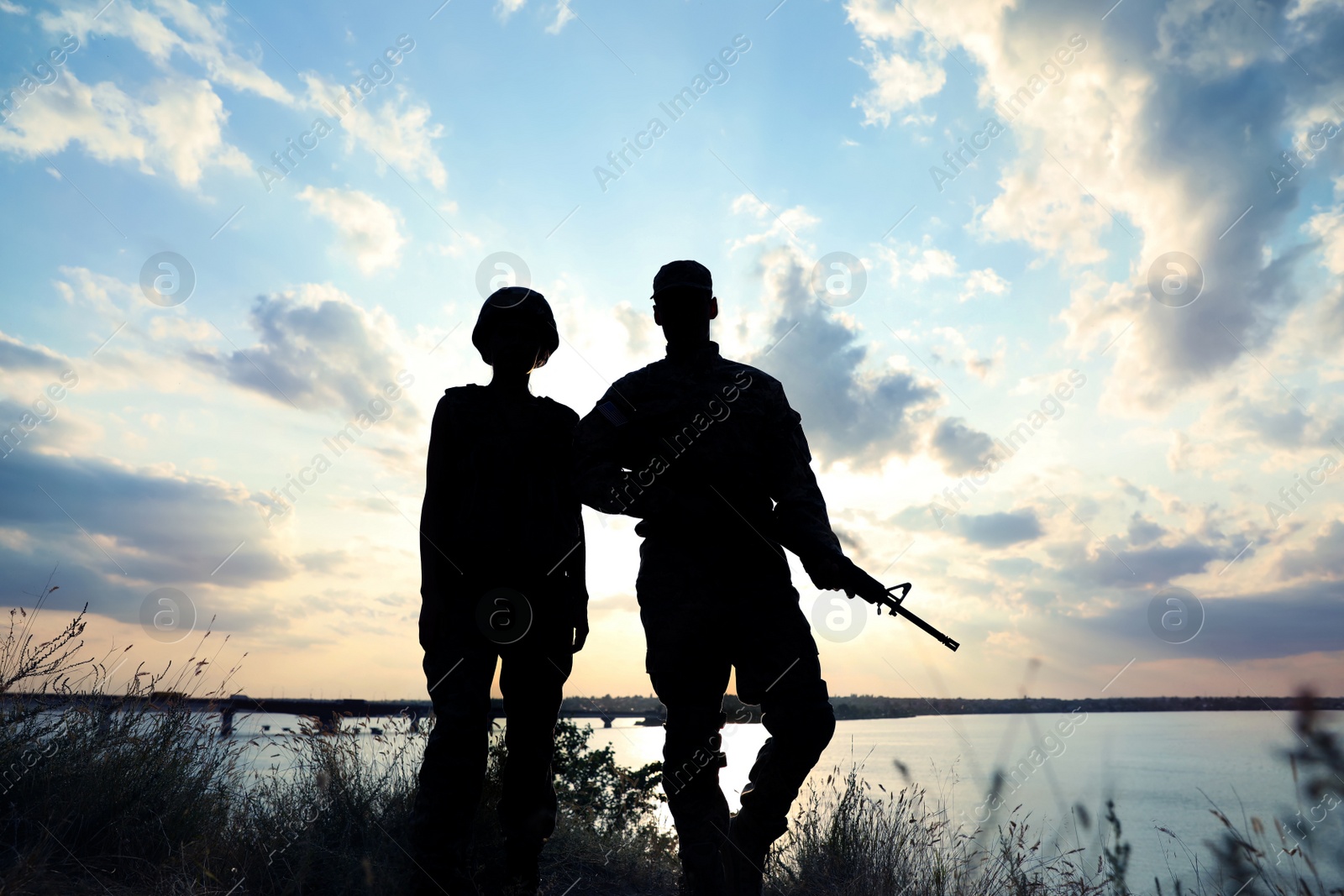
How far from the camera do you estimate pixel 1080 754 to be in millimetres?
57094

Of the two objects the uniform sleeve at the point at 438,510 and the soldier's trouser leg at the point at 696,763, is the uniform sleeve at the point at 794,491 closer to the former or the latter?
the soldier's trouser leg at the point at 696,763

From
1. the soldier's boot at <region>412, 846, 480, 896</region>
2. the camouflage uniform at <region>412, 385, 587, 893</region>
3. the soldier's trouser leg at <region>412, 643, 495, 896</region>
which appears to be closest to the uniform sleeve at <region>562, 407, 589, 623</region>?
the camouflage uniform at <region>412, 385, 587, 893</region>

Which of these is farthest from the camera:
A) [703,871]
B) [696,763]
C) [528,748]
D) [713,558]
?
[528,748]

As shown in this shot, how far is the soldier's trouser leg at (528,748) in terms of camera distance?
416 cm

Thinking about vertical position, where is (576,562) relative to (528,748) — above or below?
above

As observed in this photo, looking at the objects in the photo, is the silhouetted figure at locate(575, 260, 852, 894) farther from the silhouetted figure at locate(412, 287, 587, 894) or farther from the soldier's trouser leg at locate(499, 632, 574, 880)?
the soldier's trouser leg at locate(499, 632, 574, 880)

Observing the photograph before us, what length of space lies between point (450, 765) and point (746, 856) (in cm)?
150

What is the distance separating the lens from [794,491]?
419 cm

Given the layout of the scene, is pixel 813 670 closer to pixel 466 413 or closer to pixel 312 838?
pixel 466 413

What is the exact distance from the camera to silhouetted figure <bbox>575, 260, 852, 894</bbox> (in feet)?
12.4

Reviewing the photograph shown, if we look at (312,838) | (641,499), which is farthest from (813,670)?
(312,838)

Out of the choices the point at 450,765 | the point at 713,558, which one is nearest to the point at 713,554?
the point at 713,558

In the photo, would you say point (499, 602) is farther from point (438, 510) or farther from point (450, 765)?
point (450, 765)

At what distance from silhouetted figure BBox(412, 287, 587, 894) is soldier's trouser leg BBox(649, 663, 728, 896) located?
70 centimetres
